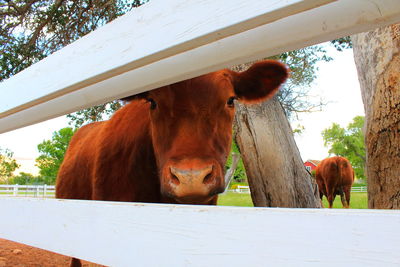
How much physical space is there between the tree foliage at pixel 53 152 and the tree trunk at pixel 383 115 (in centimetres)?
3179

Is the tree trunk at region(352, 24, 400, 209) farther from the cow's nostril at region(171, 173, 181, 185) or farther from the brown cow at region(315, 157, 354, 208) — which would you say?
the brown cow at region(315, 157, 354, 208)

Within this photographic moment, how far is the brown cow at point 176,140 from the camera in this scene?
1790 mm

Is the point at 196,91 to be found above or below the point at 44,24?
below

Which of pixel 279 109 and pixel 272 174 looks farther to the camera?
pixel 279 109

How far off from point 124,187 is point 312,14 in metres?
2.36

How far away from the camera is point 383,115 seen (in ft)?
7.63

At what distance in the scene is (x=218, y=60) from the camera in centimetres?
94

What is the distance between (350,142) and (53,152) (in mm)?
40603

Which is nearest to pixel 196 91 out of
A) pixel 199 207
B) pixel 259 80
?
pixel 259 80

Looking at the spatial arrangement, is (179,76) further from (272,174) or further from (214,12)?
(272,174)

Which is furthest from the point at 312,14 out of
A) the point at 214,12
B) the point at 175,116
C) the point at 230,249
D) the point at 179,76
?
the point at 175,116

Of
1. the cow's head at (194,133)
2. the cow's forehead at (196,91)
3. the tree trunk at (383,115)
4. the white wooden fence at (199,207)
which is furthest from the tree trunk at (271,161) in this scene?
the white wooden fence at (199,207)

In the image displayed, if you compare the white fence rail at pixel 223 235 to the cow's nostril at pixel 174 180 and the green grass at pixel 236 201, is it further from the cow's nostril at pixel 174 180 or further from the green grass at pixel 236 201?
the green grass at pixel 236 201

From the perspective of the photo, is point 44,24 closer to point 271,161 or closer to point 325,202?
point 271,161
